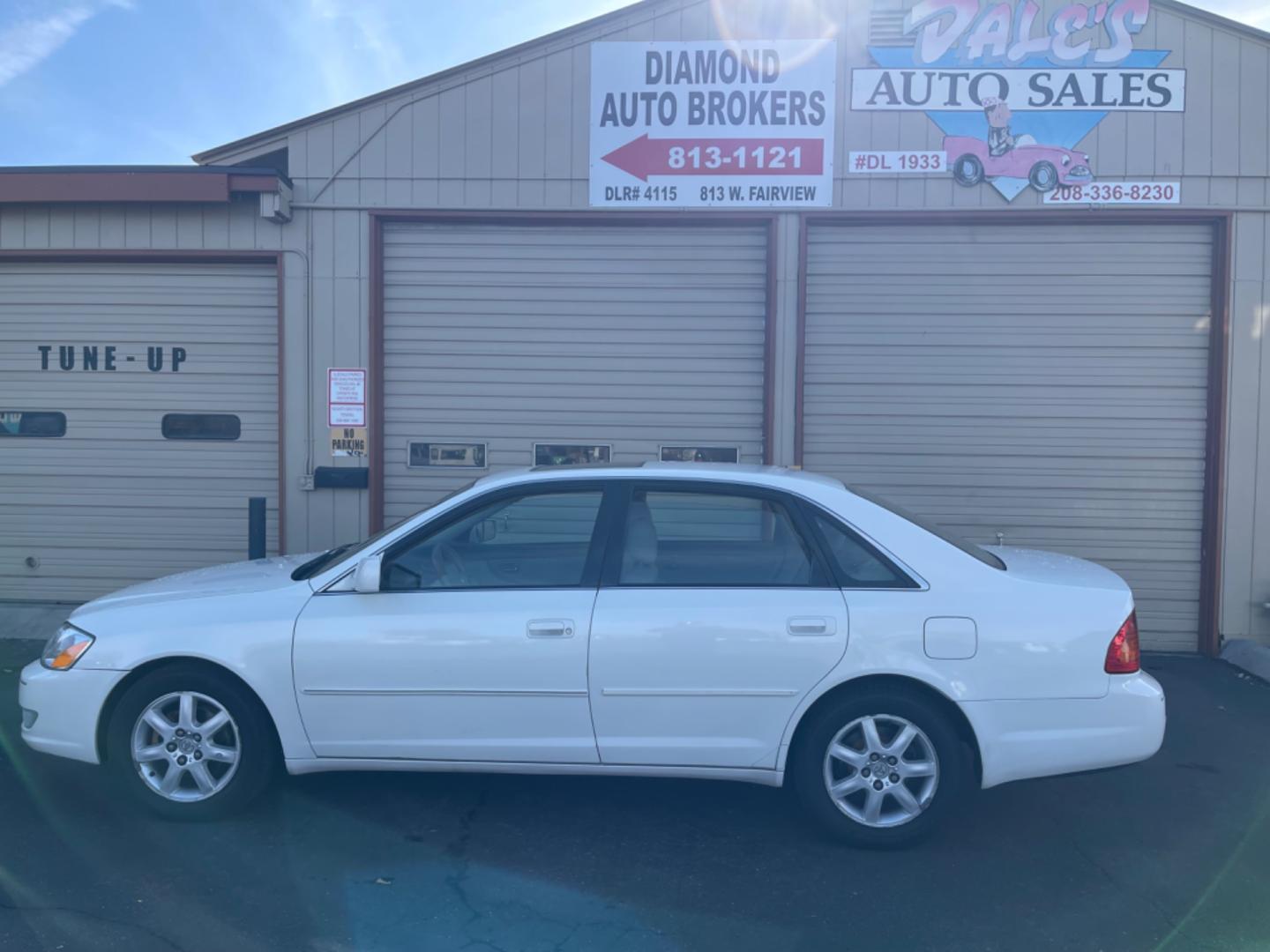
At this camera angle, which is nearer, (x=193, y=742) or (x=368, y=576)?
Answer: (x=368, y=576)

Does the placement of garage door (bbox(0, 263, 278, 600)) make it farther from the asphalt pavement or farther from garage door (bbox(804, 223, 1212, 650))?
garage door (bbox(804, 223, 1212, 650))

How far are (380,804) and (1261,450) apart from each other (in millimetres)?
6843

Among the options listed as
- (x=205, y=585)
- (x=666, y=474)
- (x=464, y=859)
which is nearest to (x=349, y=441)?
(x=205, y=585)

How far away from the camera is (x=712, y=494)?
16.6ft

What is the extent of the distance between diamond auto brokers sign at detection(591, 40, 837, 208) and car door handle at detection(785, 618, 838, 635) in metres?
4.69

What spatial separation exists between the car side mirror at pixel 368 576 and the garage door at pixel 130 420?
4.54 meters

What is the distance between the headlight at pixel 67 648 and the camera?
Answer: 16.2 ft

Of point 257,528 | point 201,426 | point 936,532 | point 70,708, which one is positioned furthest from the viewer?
point 201,426

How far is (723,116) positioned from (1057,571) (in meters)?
4.80

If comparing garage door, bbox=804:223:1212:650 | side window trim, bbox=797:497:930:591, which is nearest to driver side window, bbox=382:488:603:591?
side window trim, bbox=797:497:930:591

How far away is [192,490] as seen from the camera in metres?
9.14

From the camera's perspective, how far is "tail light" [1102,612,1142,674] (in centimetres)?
466

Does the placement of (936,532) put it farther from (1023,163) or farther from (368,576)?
(1023,163)

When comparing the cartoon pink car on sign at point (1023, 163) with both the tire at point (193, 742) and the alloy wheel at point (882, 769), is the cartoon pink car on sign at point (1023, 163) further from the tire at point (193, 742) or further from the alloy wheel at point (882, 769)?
the tire at point (193, 742)
